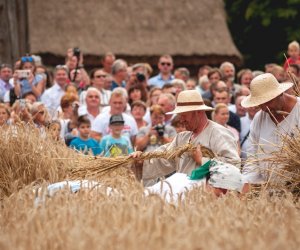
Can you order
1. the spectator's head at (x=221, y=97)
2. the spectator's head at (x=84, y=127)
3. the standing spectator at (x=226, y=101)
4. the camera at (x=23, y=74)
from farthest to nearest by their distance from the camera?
1. the camera at (x=23, y=74)
2. the spectator's head at (x=221, y=97)
3. the standing spectator at (x=226, y=101)
4. the spectator's head at (x=84, y=127)

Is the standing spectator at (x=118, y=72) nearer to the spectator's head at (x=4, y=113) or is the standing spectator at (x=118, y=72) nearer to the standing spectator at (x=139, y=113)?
the standing spectator at (x=139, y=113)

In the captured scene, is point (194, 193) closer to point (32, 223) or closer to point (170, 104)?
point (32, 223)

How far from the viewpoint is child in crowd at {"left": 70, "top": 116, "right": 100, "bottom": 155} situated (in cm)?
1302

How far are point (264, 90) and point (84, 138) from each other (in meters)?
4.28

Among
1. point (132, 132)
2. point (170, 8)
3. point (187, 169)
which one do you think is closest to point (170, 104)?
point (132, 132)

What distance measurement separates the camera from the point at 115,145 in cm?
1277

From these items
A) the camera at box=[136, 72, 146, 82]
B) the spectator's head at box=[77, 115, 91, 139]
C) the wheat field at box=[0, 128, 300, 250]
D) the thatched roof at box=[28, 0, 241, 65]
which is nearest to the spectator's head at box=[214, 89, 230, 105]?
the camera at box=[136, 72, 146, 82]

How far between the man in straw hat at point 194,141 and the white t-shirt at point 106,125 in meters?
3.68

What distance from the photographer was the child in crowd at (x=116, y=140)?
42.0 ft

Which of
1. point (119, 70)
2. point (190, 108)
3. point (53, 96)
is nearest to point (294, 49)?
point (119, 70)

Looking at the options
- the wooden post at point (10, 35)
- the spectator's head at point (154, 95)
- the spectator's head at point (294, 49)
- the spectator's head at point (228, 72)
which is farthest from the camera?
the wooden post at point (10, 35)

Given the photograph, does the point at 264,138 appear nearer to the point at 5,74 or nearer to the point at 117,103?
the point at 117,103

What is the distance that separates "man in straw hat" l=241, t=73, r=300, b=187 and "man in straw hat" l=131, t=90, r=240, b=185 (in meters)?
0.27

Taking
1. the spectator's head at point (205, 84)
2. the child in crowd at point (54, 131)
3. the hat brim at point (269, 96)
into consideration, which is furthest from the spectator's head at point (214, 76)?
the hat brim at point (269, 96)
